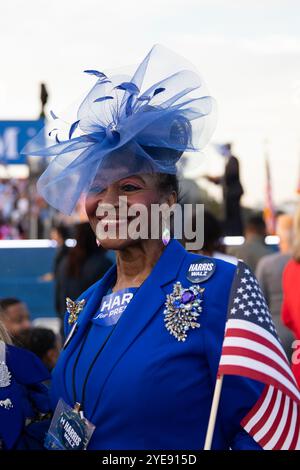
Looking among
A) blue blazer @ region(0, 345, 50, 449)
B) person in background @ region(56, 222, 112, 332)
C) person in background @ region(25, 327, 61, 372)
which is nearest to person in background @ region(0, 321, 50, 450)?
blue blazer @ region(0, 345, 50, 449)

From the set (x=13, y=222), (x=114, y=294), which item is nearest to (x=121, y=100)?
(x=114, y=294)

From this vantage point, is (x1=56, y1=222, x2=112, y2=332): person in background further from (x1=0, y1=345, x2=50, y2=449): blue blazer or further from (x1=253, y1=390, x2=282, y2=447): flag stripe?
(x1=253, y1=390, x2=282, y2=447): flag stripe

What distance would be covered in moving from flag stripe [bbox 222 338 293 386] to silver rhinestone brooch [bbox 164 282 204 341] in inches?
4.6

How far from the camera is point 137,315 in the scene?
2.56 m

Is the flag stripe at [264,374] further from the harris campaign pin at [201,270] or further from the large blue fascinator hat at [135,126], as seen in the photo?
the large blue fascinator hat at [135,126]

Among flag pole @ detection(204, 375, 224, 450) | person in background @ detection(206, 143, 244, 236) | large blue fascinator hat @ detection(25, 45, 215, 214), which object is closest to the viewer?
flag pole @ detection(204, 375, 224, 450)

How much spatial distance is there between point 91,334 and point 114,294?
143mm

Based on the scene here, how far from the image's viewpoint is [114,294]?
2771mm

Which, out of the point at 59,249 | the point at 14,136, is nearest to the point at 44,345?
the point at 59,249

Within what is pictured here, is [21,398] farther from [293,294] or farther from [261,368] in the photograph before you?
[293,294]

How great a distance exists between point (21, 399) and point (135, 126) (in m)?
0.85

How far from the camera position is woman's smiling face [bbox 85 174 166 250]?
2.67m

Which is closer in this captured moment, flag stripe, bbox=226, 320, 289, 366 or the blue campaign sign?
flag stripe, bbox=226, 320, 289, 366
